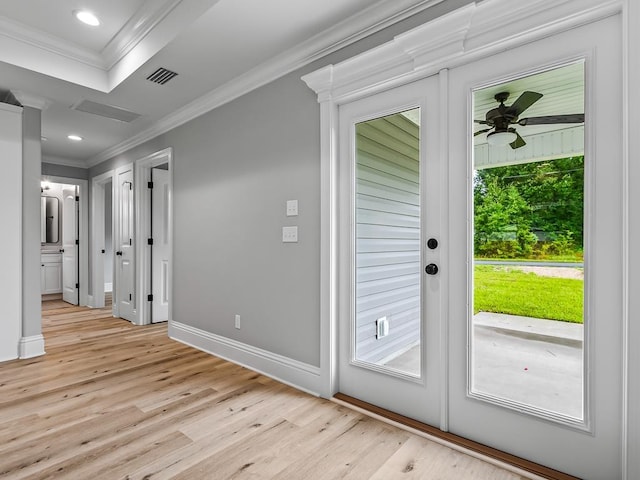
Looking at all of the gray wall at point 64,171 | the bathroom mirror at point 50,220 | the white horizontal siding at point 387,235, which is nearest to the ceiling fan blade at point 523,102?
the white horizontal siding at point 387,235

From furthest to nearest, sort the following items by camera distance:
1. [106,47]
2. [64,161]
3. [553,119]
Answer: [64,161] < [106,47] < [553,119]

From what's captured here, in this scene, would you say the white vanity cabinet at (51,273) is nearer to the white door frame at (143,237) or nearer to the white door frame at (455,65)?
the white door frame at (143,237)

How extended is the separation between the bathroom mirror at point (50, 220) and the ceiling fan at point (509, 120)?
26.3 ft

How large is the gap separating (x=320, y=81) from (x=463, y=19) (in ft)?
3.05

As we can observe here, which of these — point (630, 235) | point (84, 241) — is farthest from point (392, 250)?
point (84, 241)

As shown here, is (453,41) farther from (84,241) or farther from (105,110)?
(84,241)

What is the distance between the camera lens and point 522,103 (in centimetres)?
172

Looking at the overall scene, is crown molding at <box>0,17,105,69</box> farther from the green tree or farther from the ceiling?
the green tree

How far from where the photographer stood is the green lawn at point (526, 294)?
1.62 meters

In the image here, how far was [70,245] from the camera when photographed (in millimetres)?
6121

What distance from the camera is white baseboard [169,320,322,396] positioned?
2518 mm

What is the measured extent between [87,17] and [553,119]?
114 inches

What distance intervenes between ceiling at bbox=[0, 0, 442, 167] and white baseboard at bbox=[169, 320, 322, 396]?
2.14m

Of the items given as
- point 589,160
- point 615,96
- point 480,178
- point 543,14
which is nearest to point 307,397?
point 480,178
